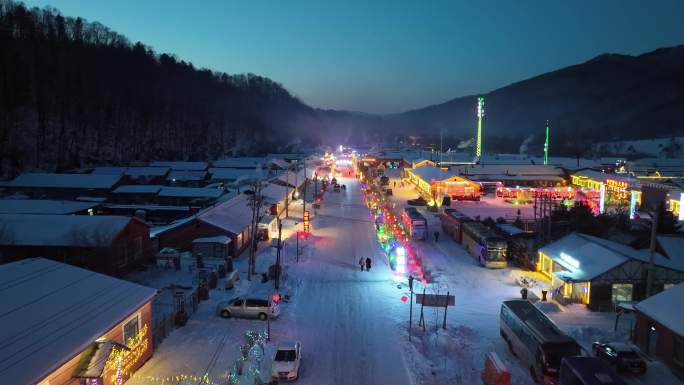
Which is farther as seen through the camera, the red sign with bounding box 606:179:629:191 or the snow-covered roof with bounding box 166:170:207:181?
the snow-covered roof with bounding box 166:170:207:181

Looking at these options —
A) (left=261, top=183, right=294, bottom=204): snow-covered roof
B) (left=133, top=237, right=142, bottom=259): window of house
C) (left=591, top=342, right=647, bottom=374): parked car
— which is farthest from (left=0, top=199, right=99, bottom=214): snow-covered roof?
(left=591, top=342, right=647, bottom=374): parked car

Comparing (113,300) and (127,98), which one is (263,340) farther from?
(127,98)

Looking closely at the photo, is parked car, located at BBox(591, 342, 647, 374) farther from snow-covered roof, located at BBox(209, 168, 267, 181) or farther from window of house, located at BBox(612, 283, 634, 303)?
snow-covered roof, located at BBox(209, 168, 267, 181)

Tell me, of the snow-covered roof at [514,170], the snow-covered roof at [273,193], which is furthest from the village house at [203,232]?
the snow-covered roof at [514,170]

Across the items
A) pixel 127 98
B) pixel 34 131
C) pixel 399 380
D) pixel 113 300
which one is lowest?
pixel 399 380

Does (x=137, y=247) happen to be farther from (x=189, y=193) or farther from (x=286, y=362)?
(x=189, y=193)

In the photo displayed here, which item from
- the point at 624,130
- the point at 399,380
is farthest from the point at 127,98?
the point at 624,130

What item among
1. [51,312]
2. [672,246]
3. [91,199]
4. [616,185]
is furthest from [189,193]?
[616,185]
